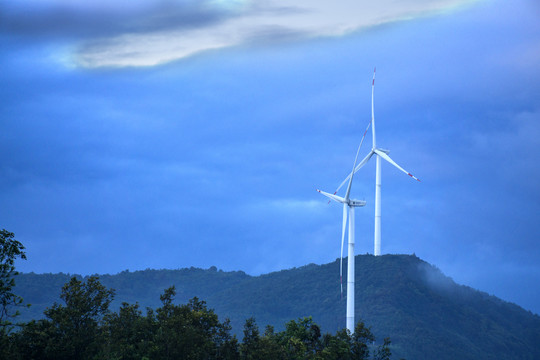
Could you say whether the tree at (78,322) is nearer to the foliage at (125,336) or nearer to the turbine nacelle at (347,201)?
the foliage at (125,336)

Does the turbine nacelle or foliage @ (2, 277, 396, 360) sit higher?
the turbine nacelle

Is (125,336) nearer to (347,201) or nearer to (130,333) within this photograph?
(130,333)

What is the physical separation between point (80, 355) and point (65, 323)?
9.86 feet

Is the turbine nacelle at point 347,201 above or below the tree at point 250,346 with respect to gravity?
above

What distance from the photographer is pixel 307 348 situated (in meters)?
82.9

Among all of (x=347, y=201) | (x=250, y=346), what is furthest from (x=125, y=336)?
(x=347, y=201)

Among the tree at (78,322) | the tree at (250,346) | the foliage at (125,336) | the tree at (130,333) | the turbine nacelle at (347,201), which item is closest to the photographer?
the foliage at (125,336)

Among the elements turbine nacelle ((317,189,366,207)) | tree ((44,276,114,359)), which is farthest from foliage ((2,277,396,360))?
turbine nacelle ((317,189,366,207))

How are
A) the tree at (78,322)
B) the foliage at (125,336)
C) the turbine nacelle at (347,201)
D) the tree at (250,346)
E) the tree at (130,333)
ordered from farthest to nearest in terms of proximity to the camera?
1. the turbine nacelle at (347,201)
2. the tree at (250,346)
3. the tree at (130,333)
4. the tree at (78,322)
5. the foliage at (125,336)

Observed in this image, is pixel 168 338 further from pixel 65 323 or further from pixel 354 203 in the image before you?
pixel 354 203

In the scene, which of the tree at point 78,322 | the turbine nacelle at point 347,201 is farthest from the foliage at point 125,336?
the turbine nacelle at point 347,201

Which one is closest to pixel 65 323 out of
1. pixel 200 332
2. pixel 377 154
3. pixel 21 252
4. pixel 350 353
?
pixel 200 332

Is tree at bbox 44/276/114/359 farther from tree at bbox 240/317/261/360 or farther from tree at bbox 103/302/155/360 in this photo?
tree at bbox 240/317/261/360

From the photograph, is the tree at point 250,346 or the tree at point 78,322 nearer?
the tree at point 78,322
